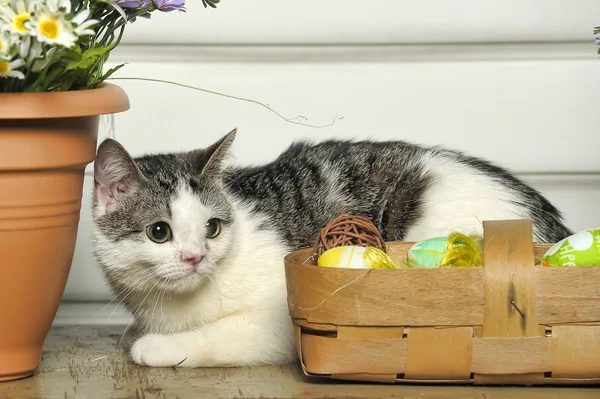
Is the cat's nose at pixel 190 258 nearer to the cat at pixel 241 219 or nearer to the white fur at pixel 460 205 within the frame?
→ the cat at pixel 241 219

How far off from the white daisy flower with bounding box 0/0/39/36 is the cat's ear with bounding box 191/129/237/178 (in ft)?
1.57

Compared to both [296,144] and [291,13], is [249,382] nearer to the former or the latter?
[296,144]

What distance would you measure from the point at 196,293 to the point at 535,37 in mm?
1133

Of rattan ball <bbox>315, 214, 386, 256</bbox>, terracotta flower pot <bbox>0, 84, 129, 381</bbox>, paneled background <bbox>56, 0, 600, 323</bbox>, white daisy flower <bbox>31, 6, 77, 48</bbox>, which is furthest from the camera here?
paneled background <bbox>56, 0, 600, 323</bbox>

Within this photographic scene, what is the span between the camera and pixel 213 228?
5.20 ft

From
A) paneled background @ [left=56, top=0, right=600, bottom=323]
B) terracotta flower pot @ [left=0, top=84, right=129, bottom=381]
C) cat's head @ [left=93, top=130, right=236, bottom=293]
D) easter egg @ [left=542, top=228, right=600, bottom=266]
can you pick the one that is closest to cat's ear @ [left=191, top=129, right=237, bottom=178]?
cat's head @ [left=93, top=130, right=236, bottom=293]

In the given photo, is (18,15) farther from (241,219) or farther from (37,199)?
(241,219)

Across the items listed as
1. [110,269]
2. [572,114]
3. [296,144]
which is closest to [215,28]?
[296,144]

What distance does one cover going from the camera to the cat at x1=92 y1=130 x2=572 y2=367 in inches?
59.9

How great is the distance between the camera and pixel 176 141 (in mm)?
2129

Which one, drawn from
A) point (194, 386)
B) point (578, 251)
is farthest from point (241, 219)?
point (578, 251)

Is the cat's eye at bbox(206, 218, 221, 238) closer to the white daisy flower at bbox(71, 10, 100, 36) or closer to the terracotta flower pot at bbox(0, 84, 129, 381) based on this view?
the terracotta flower pot at bbox(0, 84, 129, 381)

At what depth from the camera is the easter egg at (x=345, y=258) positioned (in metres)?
1.34

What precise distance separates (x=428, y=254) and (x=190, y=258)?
43 cm
